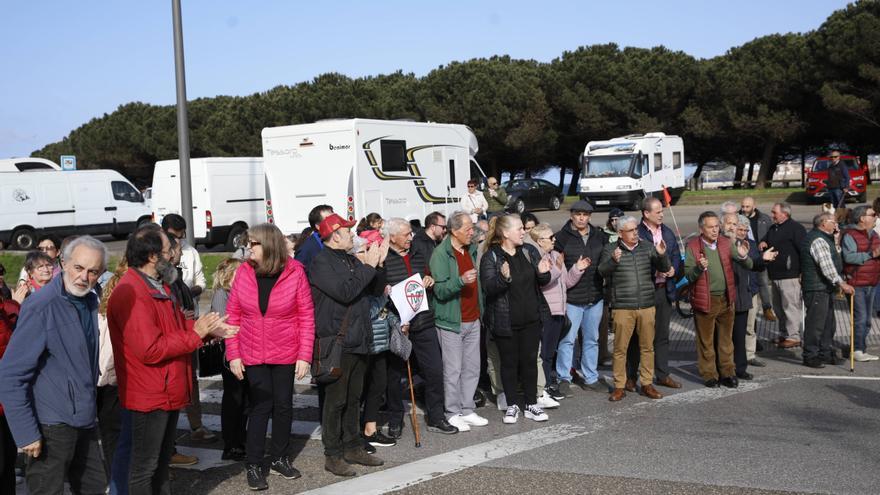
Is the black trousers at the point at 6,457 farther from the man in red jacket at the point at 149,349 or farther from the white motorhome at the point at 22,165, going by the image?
the white motorhome at the point at 22,165

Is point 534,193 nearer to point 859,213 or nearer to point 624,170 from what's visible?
point 624,170

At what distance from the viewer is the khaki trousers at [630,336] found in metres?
8.64

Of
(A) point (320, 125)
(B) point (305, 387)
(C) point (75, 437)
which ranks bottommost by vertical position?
(B) point (305, 387)

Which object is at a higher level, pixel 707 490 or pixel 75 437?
pixel 75 437

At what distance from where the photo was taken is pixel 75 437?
463 cm

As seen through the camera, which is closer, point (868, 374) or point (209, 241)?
point (868, 374)

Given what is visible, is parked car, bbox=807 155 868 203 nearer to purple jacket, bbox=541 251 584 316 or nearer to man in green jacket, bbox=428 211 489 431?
purple jacket, bbox=541 251 584 316

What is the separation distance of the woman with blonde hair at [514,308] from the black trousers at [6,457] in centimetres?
400

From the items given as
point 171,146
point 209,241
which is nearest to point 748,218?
point 209,241

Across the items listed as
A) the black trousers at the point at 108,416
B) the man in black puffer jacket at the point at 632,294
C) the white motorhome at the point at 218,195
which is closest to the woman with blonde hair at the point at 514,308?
the man in black puffer jacket at the point at 632,294

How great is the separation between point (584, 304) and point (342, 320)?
134 inches

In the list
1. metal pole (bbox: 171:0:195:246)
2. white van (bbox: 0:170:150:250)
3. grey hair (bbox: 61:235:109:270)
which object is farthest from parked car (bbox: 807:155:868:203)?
grey hair (bbox: 61:235:109:270)

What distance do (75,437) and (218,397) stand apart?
4.89 meters

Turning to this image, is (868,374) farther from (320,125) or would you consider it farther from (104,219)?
(104,219)
